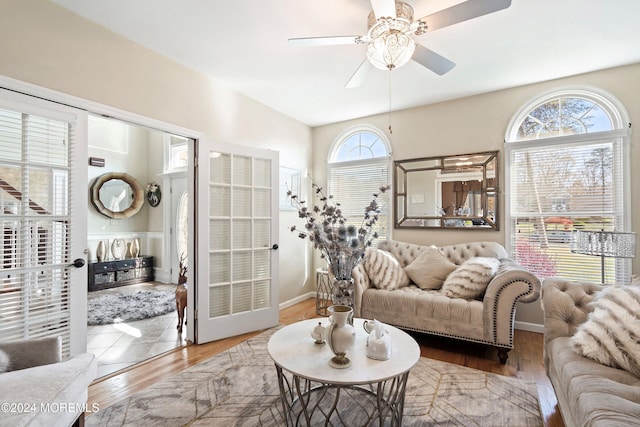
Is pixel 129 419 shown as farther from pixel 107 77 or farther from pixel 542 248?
pixel 542 248

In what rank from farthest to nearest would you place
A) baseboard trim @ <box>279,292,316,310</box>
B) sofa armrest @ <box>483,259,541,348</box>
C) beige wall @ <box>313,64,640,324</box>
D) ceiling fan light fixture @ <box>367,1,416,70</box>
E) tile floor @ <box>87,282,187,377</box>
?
baseboard trim @ <box>279,292,316,310</box> < beige wall @ <box>313,64,640,324</box> < tile floor @ <box>87,282,187,377</box> < sofa armrest @ <box>483,259,541,348</box> < ceiling fan light fixture @ <box>367,1,416,70</box>

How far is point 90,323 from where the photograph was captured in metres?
3.40

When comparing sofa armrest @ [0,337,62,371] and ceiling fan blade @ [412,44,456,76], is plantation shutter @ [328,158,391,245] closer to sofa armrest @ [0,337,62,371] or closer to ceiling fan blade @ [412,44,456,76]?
ceiling fan blade @ [412,44,456,76]

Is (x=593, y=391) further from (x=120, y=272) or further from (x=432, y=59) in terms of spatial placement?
(x=120, y=272)

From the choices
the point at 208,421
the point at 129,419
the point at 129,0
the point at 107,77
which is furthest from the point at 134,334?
the point at 129,0

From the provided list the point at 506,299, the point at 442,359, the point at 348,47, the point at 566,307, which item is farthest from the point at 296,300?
the point at 348,47

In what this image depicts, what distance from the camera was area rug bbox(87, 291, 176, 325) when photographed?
359cm

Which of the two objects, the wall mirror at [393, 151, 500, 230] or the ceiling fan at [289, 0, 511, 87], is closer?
the ceiling fan at [289, 0, 511, 87]

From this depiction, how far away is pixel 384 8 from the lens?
65.5 inches

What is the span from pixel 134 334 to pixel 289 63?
325 centimetres

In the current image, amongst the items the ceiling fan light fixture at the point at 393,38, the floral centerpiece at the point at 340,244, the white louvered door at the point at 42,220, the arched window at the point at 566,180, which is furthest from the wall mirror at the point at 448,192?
the white louvered door at the point at 42,220

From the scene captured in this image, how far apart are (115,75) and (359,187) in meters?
3.08

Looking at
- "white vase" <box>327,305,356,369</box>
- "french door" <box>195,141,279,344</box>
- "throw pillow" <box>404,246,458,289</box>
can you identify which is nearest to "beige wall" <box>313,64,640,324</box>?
"throw pillow" <box>404,246,458,289</box>

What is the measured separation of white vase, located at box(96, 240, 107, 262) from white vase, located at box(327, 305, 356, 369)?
210 inches
